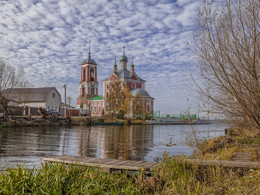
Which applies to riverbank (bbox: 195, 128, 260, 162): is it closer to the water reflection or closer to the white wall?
the water reflection

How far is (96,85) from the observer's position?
75.6 metres

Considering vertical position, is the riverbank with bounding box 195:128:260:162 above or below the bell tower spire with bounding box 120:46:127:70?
below

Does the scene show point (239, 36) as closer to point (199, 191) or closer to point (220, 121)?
point (220, 121)

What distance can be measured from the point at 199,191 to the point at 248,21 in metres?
4.33

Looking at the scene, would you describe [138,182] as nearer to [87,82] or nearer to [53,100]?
[53,100]

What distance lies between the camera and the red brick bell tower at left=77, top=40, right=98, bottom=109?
73562 millimetres

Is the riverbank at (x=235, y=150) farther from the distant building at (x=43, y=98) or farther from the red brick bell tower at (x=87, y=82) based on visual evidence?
the red brick bell tower at (x=87, y=82)

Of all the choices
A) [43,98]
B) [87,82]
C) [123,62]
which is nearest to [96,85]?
[87,82]

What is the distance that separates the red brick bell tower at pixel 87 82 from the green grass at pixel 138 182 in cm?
6853

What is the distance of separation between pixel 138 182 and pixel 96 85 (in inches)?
2816

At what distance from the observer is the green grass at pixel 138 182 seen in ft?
13.5

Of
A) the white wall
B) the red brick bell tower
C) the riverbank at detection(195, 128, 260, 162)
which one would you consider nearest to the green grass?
the riverbank at detection(195, 128, 260, 162)

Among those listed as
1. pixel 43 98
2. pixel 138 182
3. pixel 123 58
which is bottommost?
pixel 138 182

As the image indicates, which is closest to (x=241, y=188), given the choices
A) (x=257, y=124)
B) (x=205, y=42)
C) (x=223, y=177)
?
(x=223, y=177)
